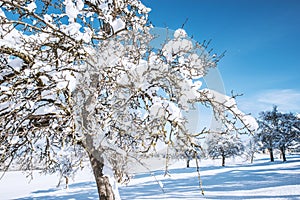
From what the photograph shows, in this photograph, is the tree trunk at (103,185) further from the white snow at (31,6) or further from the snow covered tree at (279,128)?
the snow covered tree at (279,128)

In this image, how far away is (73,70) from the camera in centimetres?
292

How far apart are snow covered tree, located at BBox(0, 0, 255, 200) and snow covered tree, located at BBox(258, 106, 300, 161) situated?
36699 millimetres

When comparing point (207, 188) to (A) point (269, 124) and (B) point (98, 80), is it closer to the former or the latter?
(B) point (98, 80)

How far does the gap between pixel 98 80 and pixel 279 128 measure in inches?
1597

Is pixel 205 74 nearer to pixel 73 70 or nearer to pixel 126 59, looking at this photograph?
pixel 126 59

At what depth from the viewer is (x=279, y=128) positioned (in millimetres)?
38406

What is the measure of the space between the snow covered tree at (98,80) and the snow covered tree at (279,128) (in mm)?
36699

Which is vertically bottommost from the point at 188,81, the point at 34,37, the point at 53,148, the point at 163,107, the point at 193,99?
the point at 53,148

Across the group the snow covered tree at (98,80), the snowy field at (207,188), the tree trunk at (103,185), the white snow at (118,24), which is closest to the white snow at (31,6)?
the snow covered tree at (98,80)

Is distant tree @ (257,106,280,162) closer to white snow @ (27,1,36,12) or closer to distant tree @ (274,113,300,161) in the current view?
distant tree @ (274,113,300,161)

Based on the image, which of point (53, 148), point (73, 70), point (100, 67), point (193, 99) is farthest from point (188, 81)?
point (53, 148)

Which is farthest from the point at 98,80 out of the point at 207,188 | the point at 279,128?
the point at 279,128

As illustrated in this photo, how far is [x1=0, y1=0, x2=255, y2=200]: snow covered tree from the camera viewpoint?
2824 mm

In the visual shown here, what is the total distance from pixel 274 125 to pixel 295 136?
5.28m
